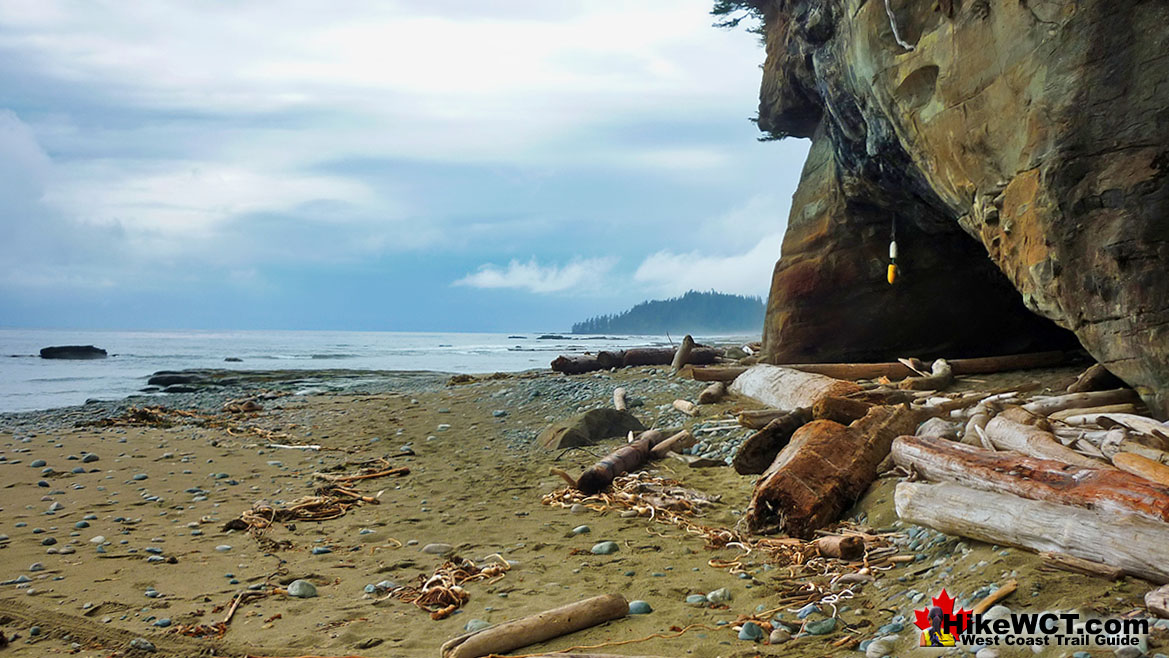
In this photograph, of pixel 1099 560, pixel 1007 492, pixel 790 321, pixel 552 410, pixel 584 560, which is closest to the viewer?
pixel 1099 560

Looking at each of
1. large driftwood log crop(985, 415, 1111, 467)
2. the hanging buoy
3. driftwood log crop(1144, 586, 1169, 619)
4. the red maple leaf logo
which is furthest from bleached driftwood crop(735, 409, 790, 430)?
driftwood log crop(1144, 586, 1169, 619)

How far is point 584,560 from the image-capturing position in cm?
533

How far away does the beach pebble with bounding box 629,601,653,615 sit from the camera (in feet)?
13.9

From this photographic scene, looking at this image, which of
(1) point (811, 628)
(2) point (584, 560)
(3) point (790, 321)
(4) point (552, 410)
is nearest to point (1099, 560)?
(1) point (811, 628)

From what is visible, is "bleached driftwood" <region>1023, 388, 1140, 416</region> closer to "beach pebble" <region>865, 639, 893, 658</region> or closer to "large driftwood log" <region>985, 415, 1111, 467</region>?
"large driftwood log" <region>985, 415, 1111, 467</region>

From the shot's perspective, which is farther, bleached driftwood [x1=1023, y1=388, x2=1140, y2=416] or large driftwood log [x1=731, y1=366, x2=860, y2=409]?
large driftwood log [x1=731, y1=366, x2=860, y2=409]

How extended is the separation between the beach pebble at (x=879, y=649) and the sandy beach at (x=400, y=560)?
4 centimetres

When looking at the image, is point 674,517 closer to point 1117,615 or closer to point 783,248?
point 1117,615

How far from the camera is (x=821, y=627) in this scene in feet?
12.2

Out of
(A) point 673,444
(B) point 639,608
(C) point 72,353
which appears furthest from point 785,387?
(C) point 72,353

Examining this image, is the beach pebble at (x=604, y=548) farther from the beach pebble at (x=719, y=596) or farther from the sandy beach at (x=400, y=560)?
the beach pebble at (x=719, y=596)

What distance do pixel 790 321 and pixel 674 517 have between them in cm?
910

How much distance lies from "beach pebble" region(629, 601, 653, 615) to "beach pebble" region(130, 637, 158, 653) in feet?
8.61

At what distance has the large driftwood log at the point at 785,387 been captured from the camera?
958 cm
